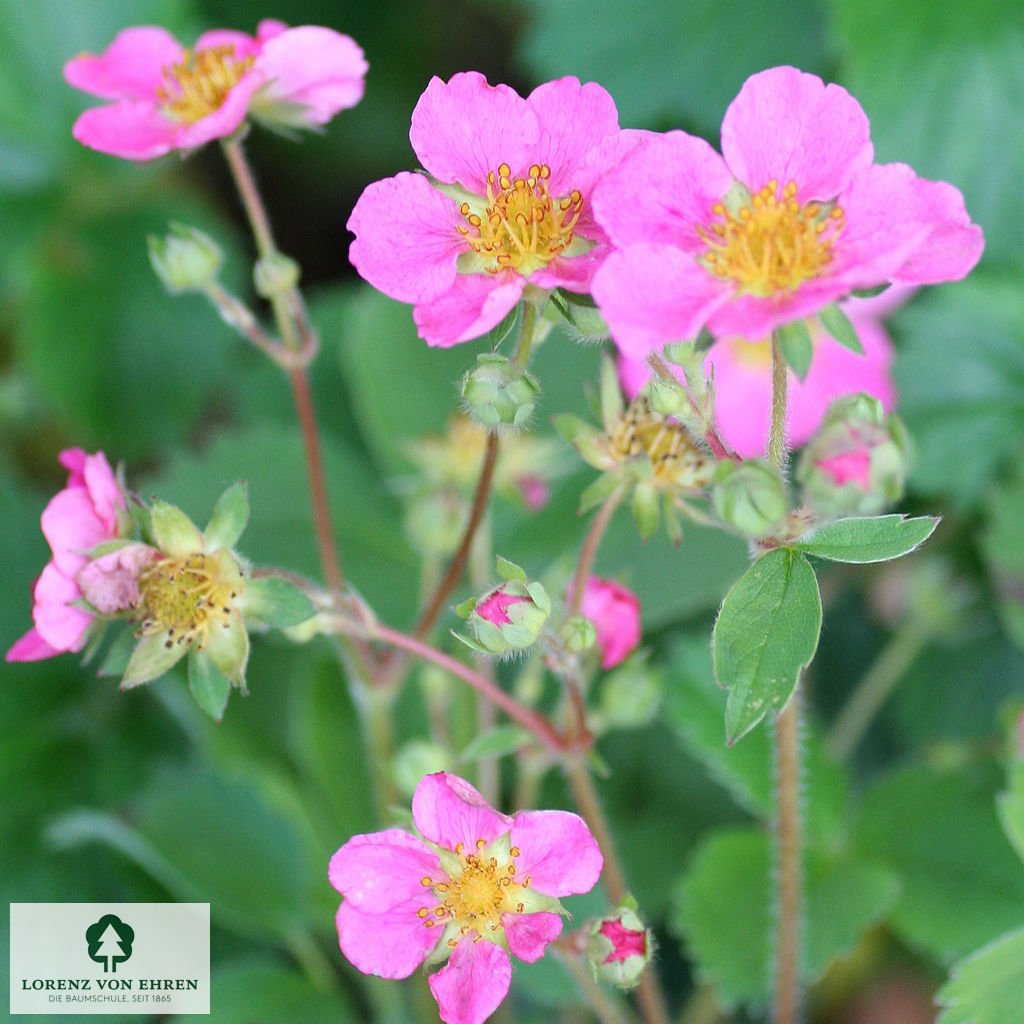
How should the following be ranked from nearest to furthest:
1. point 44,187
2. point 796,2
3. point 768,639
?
point 768,639 → point 796,2 → point 44,187

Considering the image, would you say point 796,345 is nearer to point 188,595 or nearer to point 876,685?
point 188,595

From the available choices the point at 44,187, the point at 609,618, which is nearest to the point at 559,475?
the point at 609,618

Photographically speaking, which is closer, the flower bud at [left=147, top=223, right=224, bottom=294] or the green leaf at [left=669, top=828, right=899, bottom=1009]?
the flower bud at [left=147, top=223, right=224, bottom=294]

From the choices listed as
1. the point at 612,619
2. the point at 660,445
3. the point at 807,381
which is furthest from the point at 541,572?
the point at 660,445

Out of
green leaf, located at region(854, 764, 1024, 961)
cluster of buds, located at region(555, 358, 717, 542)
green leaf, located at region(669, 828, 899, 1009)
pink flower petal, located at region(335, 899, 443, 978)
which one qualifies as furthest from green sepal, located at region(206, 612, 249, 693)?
green leaf, located at region(854, 764, 1024, 961)

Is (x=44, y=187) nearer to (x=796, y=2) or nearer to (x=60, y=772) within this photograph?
(x=60, y=772)

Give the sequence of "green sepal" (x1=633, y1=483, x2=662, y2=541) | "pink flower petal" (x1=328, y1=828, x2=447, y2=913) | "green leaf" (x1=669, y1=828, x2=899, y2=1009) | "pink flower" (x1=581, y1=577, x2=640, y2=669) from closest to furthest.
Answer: "pink flower petal" (x1=328, y1=828, x2=447, y2=913), "green sepal" (x1=633, y1=483, x2=662, y2=541), "pink flower" (x1=581, y1=577, x2=640, y2=669), "green leaf" (x1=669, y1=828, x2=899, y2=1009)

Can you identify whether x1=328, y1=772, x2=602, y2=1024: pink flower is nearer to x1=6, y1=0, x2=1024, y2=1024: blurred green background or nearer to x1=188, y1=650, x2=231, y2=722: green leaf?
x1=188, y1=650, x2=231, y2=722: green leaf
